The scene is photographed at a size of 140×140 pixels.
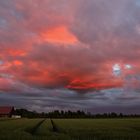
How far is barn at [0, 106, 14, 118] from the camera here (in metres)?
147

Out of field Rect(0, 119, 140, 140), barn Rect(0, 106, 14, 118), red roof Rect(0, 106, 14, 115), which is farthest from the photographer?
red roof Rect(0, 106, 14, 115)

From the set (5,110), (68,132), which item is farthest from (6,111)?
(68,132)

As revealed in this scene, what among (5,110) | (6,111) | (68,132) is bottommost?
(68,132)

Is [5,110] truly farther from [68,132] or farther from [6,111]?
[68,132]

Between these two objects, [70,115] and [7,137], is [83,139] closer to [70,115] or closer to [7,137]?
[7,137]

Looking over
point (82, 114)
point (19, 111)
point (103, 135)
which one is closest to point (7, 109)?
point (19, 111)

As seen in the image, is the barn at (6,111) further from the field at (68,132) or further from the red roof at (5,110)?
the field at (68,132)

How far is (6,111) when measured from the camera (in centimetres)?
14900

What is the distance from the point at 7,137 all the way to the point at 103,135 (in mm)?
8419

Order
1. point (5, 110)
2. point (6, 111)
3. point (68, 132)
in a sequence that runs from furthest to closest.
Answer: point (5, 110) < point (6, 111) < point (68, 132)

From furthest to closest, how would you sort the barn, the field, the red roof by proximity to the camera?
the red roof → the barn → the field

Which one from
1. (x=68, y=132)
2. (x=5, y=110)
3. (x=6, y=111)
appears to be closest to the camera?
(x=68, y=132)

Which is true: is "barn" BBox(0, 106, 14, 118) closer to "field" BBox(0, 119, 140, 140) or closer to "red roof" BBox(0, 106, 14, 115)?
"red roof" BBox(0, 106, 14, 115)

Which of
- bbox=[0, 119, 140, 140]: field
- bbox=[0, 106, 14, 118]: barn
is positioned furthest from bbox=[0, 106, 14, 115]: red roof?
bbox=[0, 119, 140, 140]: field
